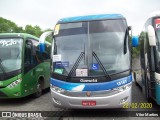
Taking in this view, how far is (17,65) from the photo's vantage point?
10539mm

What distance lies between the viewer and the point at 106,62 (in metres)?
8.23

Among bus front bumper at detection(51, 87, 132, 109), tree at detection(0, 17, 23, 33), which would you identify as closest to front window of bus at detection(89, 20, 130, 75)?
bus front bumper at detection(51, 87, 132, 109)

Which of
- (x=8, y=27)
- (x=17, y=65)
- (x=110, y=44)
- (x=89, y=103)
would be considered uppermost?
(x=8, y=27)

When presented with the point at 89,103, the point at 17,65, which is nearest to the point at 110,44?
the point at 89,103

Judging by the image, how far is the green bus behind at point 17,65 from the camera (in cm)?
1034

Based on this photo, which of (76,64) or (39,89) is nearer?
(76,64)

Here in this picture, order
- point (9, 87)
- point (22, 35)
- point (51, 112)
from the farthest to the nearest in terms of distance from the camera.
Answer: point (22, 35)
point (9, 87)
point (51, 112)

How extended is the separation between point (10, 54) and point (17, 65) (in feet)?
1.83

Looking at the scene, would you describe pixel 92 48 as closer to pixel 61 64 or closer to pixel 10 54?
pixel 61 64

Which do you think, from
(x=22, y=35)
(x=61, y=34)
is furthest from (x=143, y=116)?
(x=22, y=35)

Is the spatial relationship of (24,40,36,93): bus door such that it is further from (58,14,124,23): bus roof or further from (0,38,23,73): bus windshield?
(58,14,124,23): bus roof

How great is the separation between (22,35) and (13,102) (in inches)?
112

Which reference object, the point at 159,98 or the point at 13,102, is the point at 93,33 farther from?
the point at 13,102

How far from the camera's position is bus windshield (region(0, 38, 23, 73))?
1052 cm
